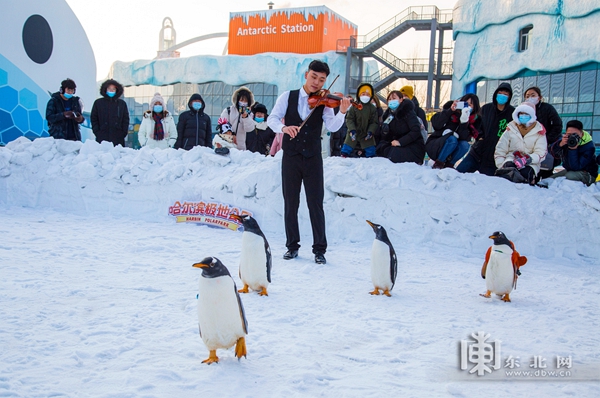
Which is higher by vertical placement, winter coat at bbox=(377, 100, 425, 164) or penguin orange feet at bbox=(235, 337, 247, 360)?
winter coat at bbox=(377, 100, 425, 164)

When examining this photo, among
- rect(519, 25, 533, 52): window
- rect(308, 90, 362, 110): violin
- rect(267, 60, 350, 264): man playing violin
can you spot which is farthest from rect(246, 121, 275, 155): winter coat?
rect(519, 25, 533, 52): window

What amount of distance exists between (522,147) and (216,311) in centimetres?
512

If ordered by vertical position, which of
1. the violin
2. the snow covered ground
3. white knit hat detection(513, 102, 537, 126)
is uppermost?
white knit hat detection(513, 102, 537, 126)

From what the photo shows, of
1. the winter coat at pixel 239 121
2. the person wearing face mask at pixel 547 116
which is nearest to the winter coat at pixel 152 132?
the winter coat at pixel 239 121

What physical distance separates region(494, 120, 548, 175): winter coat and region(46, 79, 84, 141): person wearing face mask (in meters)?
6.69

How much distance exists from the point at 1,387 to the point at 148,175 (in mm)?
5762

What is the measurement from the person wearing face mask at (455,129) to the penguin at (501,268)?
10.5 feet

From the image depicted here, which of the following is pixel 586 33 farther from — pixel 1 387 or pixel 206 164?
pixel 1 387

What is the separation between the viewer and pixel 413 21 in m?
23.9

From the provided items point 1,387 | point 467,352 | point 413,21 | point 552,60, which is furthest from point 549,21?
point 1,387

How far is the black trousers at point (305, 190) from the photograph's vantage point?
16.0ft

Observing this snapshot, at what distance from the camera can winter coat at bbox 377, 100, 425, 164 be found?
6.84 meters

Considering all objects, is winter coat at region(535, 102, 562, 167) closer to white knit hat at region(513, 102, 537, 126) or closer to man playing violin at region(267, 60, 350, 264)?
white knit hat at region(513, 102, 537, 126)

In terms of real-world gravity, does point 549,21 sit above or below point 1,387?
above
